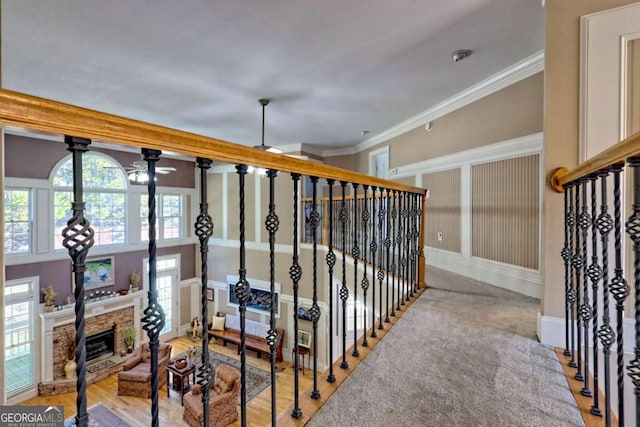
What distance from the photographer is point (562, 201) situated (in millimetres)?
1830

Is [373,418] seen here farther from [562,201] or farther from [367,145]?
[367,145]

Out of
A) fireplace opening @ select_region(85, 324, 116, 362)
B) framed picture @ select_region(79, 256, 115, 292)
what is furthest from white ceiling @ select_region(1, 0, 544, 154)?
fireplace opening @ select_region(85, 324, 116, 362)

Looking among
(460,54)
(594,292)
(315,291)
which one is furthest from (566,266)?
(460,54)

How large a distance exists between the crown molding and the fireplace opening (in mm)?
7408

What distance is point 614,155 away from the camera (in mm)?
907

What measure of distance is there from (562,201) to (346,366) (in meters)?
1.65

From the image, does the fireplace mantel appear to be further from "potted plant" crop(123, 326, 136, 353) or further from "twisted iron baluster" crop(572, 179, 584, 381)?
"twisted iron baluster" crop(572, 179, 584, 381)

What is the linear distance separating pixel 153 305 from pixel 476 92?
422cm

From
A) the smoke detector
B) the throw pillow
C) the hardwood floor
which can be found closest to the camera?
the smoke detector

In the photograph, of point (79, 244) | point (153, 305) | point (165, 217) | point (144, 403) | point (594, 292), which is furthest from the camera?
point (165, 217)

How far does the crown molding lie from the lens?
3.01m

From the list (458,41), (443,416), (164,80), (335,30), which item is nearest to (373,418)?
(443,416)

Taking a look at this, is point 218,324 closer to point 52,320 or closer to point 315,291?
point 52,320

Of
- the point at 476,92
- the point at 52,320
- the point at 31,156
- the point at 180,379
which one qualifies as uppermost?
the point at 476,92
